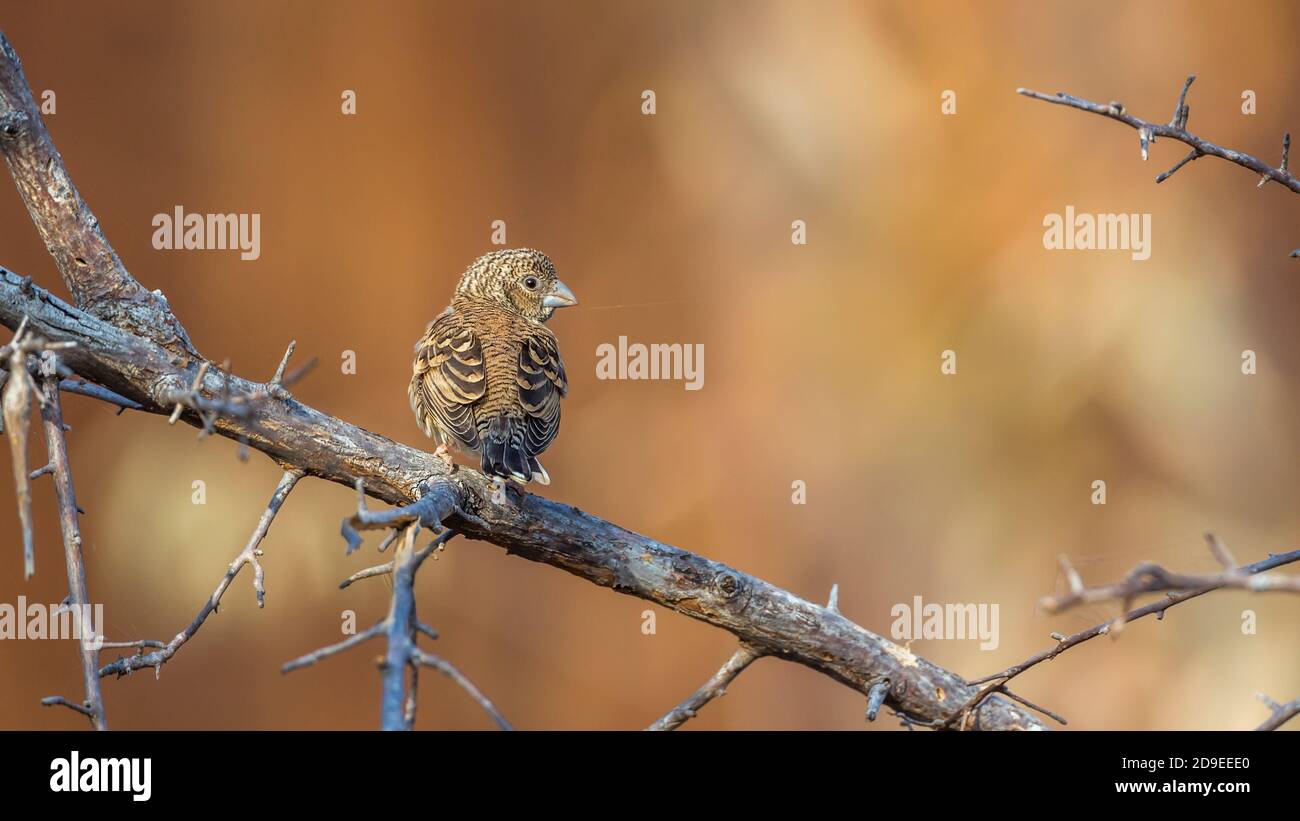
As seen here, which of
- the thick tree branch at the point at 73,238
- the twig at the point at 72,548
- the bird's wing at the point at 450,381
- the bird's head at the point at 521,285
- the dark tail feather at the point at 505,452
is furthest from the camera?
the bird's head at the point at 521,285

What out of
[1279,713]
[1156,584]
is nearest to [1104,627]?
[1279,713]

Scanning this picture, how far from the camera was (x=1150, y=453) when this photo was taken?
885 centimetres

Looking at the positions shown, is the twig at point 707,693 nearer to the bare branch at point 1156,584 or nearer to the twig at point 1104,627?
the twig at point 1104,627

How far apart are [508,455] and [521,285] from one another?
4.70ft

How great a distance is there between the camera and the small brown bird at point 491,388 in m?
4.11

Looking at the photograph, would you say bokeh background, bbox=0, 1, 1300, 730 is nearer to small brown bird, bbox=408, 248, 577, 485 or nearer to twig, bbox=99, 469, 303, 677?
small brown bird, bbox=408, 248, 577, 485

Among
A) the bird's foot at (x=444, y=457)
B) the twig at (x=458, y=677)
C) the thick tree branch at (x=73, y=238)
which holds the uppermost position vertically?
the thick tree branch at (x=73, y=238)

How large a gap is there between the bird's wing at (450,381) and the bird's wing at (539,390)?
0.17 metres

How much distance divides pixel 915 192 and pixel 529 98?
9.76 ft

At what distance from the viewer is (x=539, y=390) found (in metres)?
4.38

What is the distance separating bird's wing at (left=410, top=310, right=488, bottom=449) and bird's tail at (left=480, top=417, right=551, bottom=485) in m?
0.08

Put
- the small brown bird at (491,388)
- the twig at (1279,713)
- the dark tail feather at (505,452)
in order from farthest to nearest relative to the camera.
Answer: the small brown bird at (491,388) → the dark tail feather at (505,452) → the twig at (1279,713)

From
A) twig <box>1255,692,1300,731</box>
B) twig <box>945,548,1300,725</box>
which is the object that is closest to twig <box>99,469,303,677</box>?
twig <box>945,548,1300,725</box>

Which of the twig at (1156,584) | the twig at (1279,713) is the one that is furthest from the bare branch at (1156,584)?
the twig at (1279,713)
